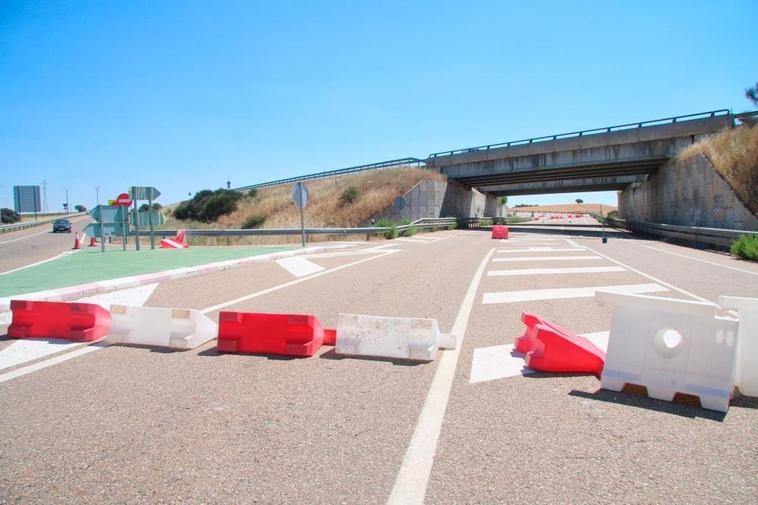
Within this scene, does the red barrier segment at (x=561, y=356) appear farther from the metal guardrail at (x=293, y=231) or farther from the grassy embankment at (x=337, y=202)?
the grassy embankment at (x=337, y=202)

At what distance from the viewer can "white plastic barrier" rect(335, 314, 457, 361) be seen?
4.87 meters

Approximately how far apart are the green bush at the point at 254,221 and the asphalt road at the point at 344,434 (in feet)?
164

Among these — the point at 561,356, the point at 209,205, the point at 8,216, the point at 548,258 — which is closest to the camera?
the point at 561,356

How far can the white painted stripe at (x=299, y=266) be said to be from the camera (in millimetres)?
12070

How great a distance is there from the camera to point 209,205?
228ft

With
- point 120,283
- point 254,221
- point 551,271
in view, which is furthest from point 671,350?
point 254,221

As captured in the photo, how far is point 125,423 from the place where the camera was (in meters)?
3.42

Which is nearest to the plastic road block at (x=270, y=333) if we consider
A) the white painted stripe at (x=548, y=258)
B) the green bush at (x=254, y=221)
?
the white painted stripe at (x=548, y=258)

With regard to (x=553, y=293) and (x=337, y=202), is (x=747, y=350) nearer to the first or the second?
(x=553, y=293)

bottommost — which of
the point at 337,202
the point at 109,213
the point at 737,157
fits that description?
the point at 109,213

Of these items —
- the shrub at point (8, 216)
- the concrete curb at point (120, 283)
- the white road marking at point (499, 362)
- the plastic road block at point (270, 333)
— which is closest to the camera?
the white road marking at point (499, 362)

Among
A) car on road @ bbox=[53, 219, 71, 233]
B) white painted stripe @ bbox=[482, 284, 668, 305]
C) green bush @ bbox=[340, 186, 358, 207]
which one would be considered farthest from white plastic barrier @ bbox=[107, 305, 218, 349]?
car on road @ bbox=[53, 219, 71, 233]

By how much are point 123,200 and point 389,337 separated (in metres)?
17.1

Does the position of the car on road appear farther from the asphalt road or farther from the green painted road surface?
the asphalt road
